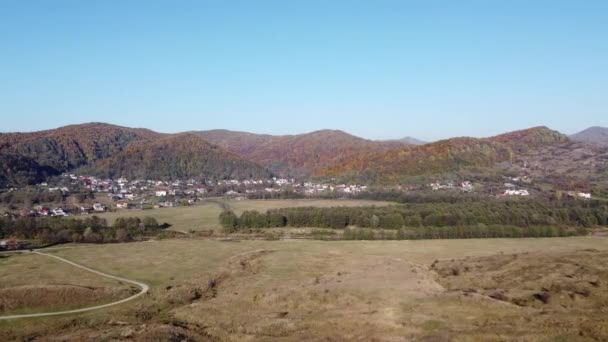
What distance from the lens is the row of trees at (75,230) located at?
10294 centimetres

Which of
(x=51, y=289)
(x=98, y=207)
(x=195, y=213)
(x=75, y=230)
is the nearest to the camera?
(x=51, y=289)

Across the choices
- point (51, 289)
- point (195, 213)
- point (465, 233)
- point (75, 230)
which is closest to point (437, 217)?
point (465, 233)

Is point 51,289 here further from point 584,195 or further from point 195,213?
point 584,195

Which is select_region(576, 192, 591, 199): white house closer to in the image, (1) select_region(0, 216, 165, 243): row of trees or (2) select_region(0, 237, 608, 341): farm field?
(2) select_region(0, 237, 608, 341): farm field

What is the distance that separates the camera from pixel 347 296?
5119 cm

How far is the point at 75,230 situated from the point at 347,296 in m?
79.9

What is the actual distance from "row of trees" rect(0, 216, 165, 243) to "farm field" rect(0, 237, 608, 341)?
18182 millimetres

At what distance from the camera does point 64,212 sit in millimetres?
148250

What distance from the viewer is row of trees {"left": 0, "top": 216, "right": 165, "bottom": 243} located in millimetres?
102938

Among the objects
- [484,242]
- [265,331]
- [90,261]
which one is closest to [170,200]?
[90,261]

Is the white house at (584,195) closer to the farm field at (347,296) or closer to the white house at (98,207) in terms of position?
the farm field at (347,296)

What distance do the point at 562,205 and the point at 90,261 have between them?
123m

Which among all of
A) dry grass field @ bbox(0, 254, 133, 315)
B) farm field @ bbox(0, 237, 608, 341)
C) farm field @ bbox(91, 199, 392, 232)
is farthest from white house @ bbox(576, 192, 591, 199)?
dry grass field @ bbox(0, 254, 133, 315)

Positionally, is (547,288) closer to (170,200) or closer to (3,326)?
(3,326)
